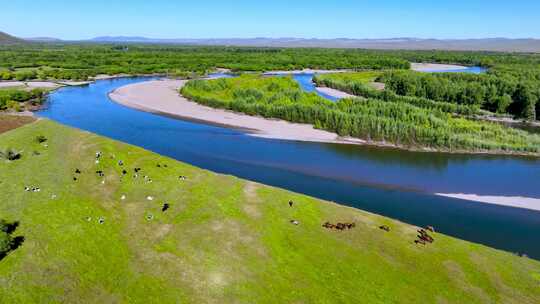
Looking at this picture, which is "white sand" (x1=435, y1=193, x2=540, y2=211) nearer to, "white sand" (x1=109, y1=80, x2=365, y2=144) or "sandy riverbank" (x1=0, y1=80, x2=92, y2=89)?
"white sand" (x1=109, y1=80, x2=365, y2=144)

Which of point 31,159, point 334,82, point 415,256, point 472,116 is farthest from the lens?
point 334,82

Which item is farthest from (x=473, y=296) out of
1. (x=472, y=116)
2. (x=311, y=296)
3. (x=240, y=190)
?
(x=472, y=116)

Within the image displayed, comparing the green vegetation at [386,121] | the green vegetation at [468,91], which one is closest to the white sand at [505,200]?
the green vegetation at [386,121]

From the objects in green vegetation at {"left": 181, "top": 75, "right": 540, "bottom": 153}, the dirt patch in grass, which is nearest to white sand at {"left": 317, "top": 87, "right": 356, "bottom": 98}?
green vegetation at {"left": 181, "top": 75, "right": 540, "bottom": 153}

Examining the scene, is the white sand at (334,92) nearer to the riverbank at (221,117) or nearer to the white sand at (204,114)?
the riverbank at (221,117)

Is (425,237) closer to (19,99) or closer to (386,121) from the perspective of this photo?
(386,121)

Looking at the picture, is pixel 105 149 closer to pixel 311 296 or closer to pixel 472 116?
pixel 311 296

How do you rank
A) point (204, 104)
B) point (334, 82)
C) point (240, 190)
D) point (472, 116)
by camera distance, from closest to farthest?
1. point (240, 190)
2. point (472, 116)
3. point (204, 104)
4. point (334, 82)
